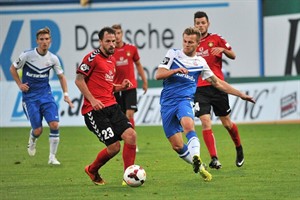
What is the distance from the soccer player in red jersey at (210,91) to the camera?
14914 mm

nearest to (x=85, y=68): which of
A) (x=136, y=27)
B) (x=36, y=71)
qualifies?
(x=36, y=71)

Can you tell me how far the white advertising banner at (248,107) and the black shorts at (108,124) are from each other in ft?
41.5

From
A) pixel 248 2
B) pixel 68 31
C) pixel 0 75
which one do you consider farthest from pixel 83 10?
pixel 248 2

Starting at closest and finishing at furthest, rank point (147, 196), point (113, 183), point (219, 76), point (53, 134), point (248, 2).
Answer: point (147, 196), point (113, 183), point (219, 76), point (53, 134), point (248, 2)

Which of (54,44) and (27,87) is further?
(54,44)

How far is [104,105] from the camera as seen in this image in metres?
12.9

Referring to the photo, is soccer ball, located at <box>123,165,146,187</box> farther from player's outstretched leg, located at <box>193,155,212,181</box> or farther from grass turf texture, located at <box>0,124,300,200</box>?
player's outstretched leg, located at <box>193,155,212,181</box>

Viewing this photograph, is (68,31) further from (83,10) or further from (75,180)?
(75,180)

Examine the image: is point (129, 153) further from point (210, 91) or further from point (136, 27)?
point (136, 27)

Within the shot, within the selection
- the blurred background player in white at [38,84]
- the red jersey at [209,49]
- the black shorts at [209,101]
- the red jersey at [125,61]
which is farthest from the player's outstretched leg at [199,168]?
the red jersey at [125,61]

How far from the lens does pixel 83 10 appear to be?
1242 inches

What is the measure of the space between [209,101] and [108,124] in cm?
295

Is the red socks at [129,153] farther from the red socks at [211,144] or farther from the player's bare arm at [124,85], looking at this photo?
the red socks at [211,144]

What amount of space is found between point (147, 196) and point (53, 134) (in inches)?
202
